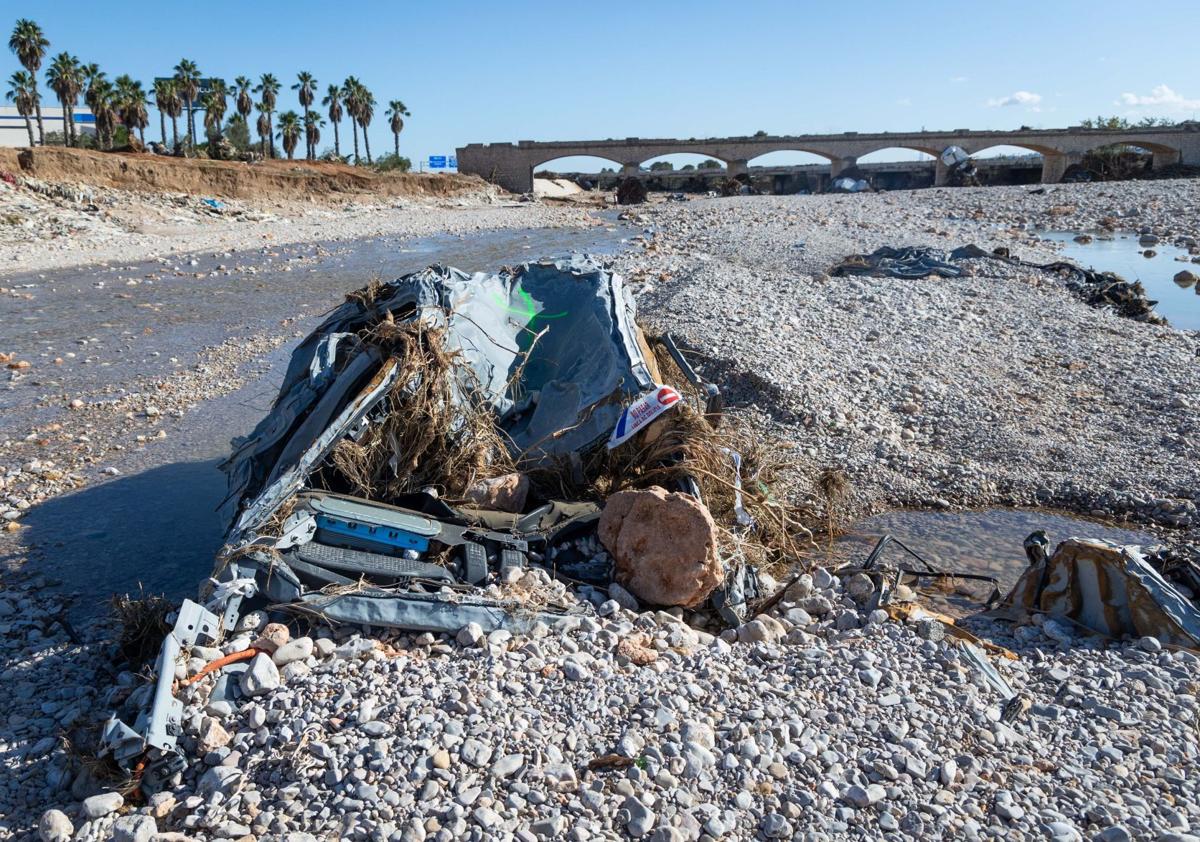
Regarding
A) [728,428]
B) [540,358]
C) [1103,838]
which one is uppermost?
[540,358]

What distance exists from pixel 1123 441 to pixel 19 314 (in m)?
17.6

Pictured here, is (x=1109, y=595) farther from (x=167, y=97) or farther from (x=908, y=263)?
(x=167, y=97)

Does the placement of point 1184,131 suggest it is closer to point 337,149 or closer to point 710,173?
point 710,173

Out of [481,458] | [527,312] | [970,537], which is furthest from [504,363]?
[970,537]

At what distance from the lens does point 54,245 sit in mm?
23922

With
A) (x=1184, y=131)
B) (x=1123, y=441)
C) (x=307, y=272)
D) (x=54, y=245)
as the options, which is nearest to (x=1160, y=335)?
(x=1123, y=441)

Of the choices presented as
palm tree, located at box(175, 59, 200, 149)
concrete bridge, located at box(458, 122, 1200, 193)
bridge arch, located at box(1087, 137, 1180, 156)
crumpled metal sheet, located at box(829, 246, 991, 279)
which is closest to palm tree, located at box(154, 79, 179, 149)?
palm tree, located at box(175, 59, 200, 149)

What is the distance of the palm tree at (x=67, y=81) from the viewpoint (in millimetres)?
43375

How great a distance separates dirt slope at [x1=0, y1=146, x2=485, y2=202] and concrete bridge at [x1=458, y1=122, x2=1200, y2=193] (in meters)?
12.3

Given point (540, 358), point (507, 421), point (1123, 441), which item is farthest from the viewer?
point (1123, 441)

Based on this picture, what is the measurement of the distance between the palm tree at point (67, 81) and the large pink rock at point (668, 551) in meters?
49.2

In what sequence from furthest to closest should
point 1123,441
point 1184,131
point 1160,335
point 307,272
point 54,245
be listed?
point 1184,131
point 54,245
point 307,272
point 1160,335
point 1123,441

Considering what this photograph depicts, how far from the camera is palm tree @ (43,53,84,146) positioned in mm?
43375

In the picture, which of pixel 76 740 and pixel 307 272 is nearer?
pixel 76 740
